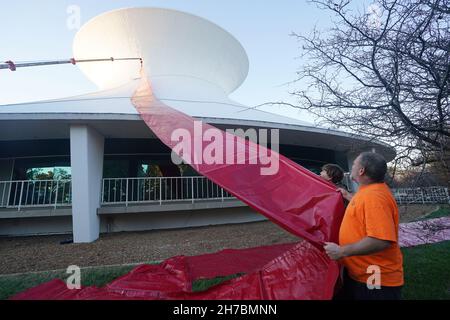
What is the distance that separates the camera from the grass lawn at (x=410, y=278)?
10.8 ft

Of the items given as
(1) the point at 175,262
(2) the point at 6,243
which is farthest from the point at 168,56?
(1) the point at 175,262

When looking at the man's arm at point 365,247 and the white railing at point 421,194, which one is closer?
the man's arm at point 365,247

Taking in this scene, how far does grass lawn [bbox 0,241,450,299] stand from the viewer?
10.8 ft

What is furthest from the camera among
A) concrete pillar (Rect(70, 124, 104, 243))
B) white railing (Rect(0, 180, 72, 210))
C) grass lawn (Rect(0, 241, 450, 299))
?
white railing (Rect(0, 180, 72, 210))

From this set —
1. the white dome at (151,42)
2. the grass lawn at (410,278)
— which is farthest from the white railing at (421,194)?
the white dome at (151,42)

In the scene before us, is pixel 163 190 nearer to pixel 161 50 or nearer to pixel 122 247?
pixel 122 247

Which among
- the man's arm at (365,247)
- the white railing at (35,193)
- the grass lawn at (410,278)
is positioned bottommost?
the grass lawn at (410,278)

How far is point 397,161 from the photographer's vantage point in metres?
2.87

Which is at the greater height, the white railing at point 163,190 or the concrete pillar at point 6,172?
the concrete pillar at point 6,172

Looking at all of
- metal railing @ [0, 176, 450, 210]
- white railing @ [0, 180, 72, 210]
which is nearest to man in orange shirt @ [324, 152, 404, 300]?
metal railing @ [0, 176, 450, 210]

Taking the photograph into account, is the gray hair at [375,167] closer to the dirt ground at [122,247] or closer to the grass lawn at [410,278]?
the grass lawn at [410,278]

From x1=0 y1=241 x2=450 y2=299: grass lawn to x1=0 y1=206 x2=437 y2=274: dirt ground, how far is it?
0.71 m

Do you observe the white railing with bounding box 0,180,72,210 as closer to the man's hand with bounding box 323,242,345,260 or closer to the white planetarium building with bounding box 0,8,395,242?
the white planetarium building with bounding box 0,8,395,242
